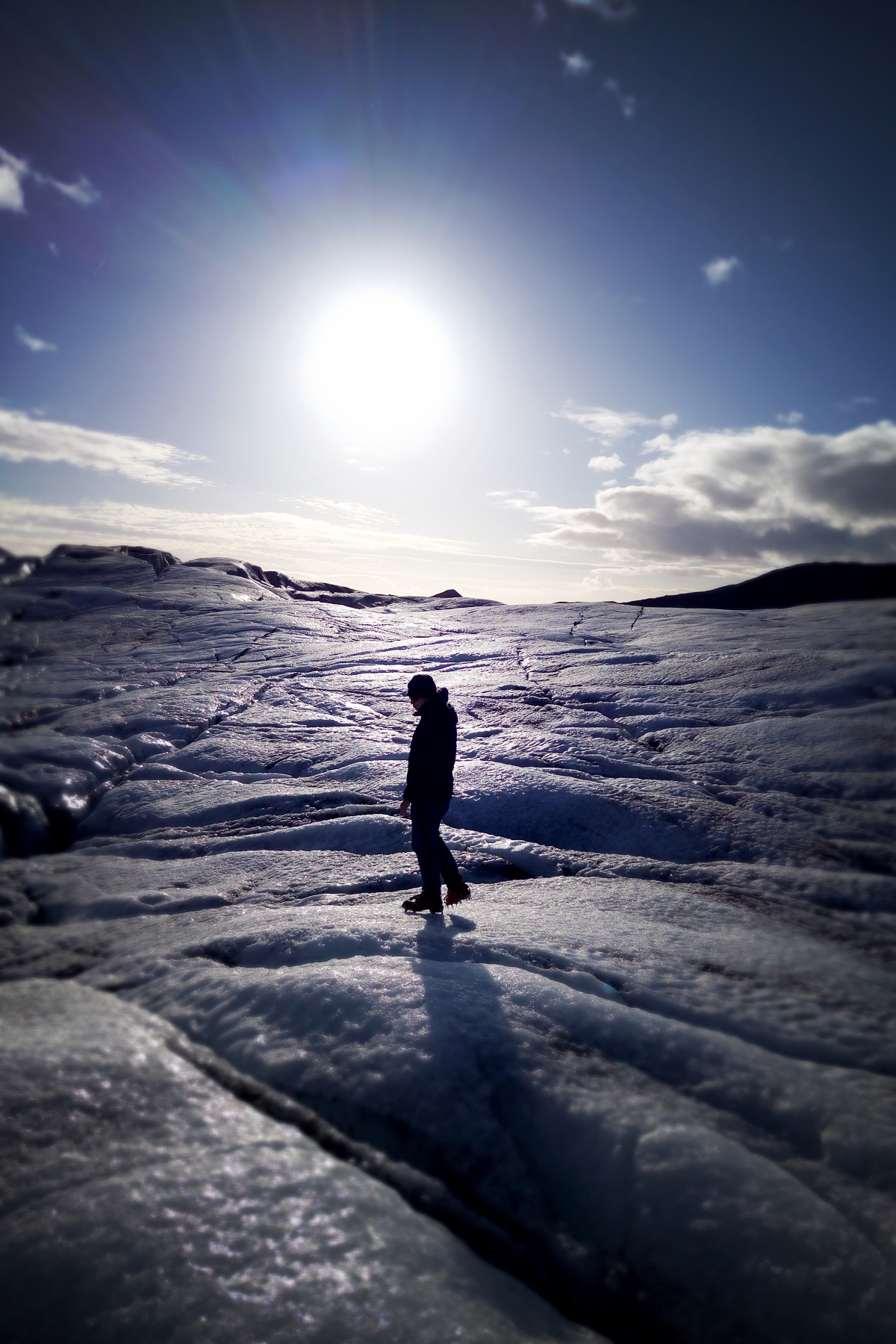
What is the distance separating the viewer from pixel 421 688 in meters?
4.93

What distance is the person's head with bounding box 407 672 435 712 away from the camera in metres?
4.91

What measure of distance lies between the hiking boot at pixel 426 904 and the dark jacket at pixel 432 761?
2.26ft

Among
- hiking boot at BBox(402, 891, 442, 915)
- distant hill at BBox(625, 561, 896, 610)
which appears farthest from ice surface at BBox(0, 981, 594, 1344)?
distant hill at BBox(625, 561, 896, 610)

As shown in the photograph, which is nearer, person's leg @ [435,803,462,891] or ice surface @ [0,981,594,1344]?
ice surface @ [0,981,594,1344]

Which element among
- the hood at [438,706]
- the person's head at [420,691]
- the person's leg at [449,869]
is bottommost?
the person's leg at [449,869]

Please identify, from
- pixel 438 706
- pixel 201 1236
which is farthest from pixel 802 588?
pixel 201 1236

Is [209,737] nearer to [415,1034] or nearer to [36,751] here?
[36,751]

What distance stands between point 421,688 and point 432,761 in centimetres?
55

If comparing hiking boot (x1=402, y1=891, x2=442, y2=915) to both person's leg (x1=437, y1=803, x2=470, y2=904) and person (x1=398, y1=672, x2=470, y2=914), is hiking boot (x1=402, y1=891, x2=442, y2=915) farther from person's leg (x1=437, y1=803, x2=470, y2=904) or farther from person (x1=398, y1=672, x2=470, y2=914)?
person's leg (x1=437, y1=803, x2=470, y2=904)

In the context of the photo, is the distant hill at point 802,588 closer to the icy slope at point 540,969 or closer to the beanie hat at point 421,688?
the icy slope at point 540,969

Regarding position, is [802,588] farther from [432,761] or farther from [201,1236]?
[201,1236]

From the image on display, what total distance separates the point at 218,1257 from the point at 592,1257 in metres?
1.27

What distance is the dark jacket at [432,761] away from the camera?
16.1 ft

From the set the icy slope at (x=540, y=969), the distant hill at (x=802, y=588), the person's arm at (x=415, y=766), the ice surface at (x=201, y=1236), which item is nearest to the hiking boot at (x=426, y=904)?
the icy slope at (x=540, y=969)
